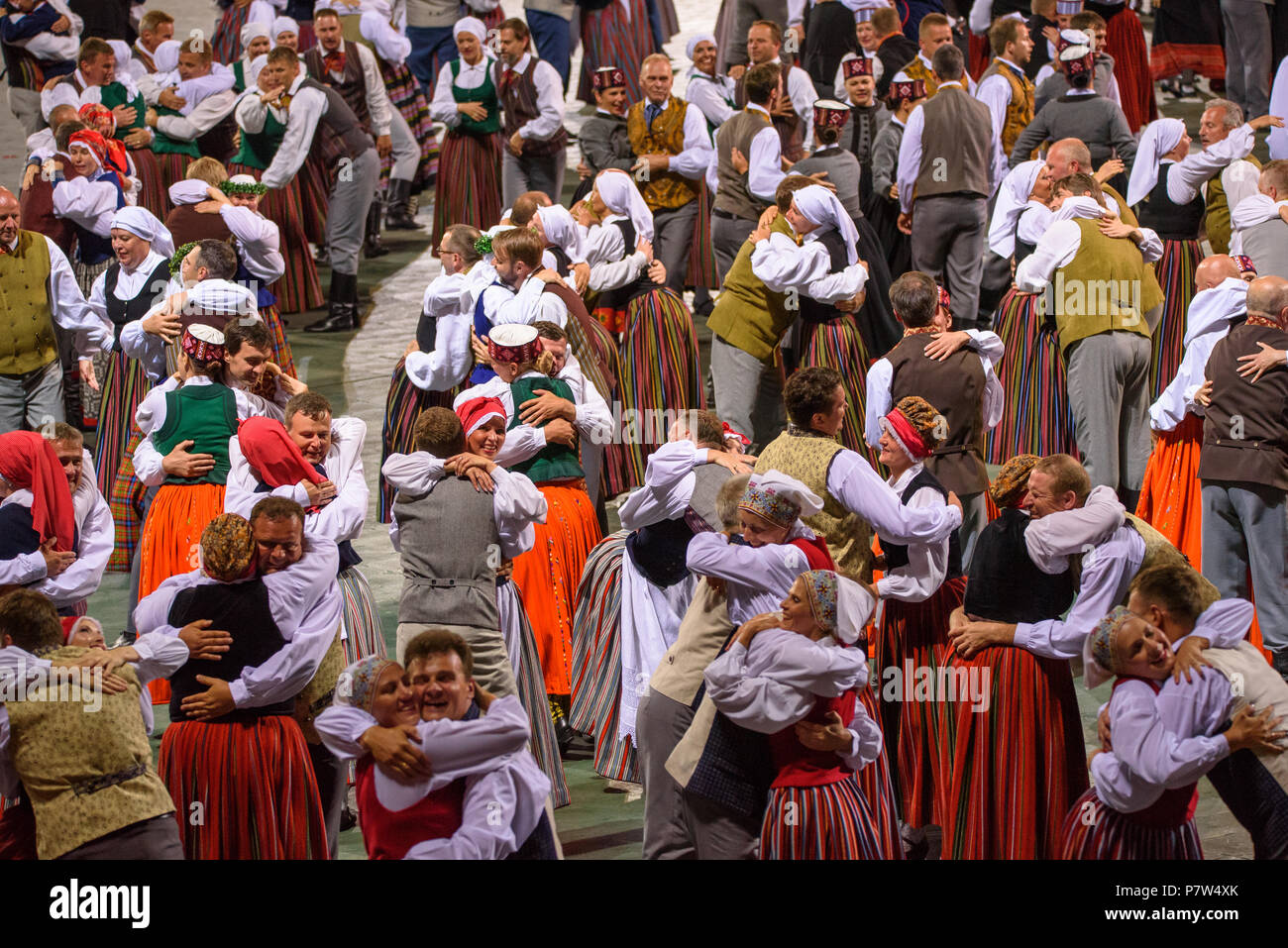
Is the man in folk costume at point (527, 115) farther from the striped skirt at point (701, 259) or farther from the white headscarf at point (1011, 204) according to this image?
the white headscarf at point (1011, 204)

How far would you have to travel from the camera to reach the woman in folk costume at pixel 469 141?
11.1m

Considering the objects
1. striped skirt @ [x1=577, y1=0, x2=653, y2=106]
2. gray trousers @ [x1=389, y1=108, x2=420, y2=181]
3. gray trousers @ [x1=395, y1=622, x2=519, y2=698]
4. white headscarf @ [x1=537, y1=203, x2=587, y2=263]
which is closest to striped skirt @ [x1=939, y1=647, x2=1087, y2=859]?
gray trousers @ [x1=395, y1=622, x2=519, y2=698]

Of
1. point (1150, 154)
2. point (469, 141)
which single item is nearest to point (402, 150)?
point (469, 141)

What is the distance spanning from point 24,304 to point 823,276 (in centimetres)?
350

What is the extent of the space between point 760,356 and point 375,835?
4.63 m

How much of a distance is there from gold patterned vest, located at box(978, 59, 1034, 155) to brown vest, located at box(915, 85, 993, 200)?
3.89 ft

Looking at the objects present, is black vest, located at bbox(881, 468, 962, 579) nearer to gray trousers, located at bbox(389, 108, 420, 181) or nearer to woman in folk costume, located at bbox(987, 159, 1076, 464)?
woman in folk costume, located at bbox(987, 159, 1076, 464)

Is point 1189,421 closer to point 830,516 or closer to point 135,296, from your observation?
point 830,516

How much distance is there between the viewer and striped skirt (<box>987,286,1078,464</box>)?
7.66 metres

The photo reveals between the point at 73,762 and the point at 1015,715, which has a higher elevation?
the point at 73,762

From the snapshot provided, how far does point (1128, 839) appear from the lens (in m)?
3.96

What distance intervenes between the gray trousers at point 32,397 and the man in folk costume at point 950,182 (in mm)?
4624

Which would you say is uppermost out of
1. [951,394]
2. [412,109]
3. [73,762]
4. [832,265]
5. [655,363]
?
[412,109]
